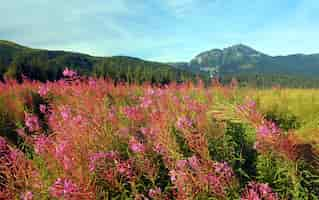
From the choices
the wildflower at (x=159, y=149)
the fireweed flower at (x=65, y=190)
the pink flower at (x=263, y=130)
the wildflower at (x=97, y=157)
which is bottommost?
the fireweed flower at (x=65, y=190)

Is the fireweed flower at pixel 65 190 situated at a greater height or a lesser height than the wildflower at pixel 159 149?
lesser

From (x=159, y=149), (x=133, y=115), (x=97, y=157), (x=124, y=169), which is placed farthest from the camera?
(x=133, y=115)

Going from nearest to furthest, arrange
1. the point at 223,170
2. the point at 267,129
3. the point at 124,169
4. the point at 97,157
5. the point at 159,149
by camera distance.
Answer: the point at 267,129, the point at 223,170, the point at 124,169, the point at 97,157, the point at 159,149

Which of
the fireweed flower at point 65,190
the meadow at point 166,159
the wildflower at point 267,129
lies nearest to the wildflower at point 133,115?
the meadow at point 166,159

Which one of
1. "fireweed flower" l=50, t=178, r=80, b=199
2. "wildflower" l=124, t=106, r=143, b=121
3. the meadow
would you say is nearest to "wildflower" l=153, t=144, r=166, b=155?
the meadow

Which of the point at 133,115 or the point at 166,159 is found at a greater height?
the point at 133,115

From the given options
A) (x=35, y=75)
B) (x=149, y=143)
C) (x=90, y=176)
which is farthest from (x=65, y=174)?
(x=35, y=75)

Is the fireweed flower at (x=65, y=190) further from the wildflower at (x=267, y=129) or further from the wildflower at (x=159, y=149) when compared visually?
the wildflower at (x=267, y=129)

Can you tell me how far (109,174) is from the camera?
10.7 feet

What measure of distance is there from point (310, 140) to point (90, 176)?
235cm

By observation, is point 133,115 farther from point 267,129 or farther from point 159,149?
point 267,129

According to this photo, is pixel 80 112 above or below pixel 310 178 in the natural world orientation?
above

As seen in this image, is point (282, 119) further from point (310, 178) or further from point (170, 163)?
point (170, 163)

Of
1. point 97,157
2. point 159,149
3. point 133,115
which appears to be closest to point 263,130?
point 159,149
